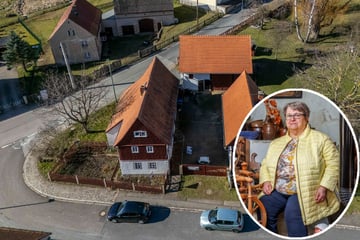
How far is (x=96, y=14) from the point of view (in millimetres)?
55031

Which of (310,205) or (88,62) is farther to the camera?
(88,62)

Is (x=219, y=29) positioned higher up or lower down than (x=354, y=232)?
higher up

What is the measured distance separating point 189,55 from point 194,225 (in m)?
20.2

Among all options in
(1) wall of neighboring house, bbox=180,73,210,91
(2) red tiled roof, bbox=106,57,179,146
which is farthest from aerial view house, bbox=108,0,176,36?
(2) red tiled roof, bbox=106,57,179,146

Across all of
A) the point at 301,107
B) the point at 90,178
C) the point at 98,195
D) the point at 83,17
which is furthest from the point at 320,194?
the point at 83,17

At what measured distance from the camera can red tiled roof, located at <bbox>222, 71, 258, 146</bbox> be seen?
2772 centimetres

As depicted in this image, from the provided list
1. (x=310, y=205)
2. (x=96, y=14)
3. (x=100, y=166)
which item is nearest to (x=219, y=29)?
(x=96, y=14)


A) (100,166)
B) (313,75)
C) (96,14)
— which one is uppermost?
(96,14)

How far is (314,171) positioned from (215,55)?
36.4m

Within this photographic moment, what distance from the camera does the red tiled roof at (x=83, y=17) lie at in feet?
162

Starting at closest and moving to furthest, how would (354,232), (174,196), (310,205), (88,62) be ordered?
(310,205) < (354,232) < (174,196) < (88,62)

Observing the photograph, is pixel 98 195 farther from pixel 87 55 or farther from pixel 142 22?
pixel 142 22

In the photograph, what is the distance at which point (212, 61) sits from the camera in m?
42.1

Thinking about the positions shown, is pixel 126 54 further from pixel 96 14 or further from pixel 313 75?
pixel 313 75
